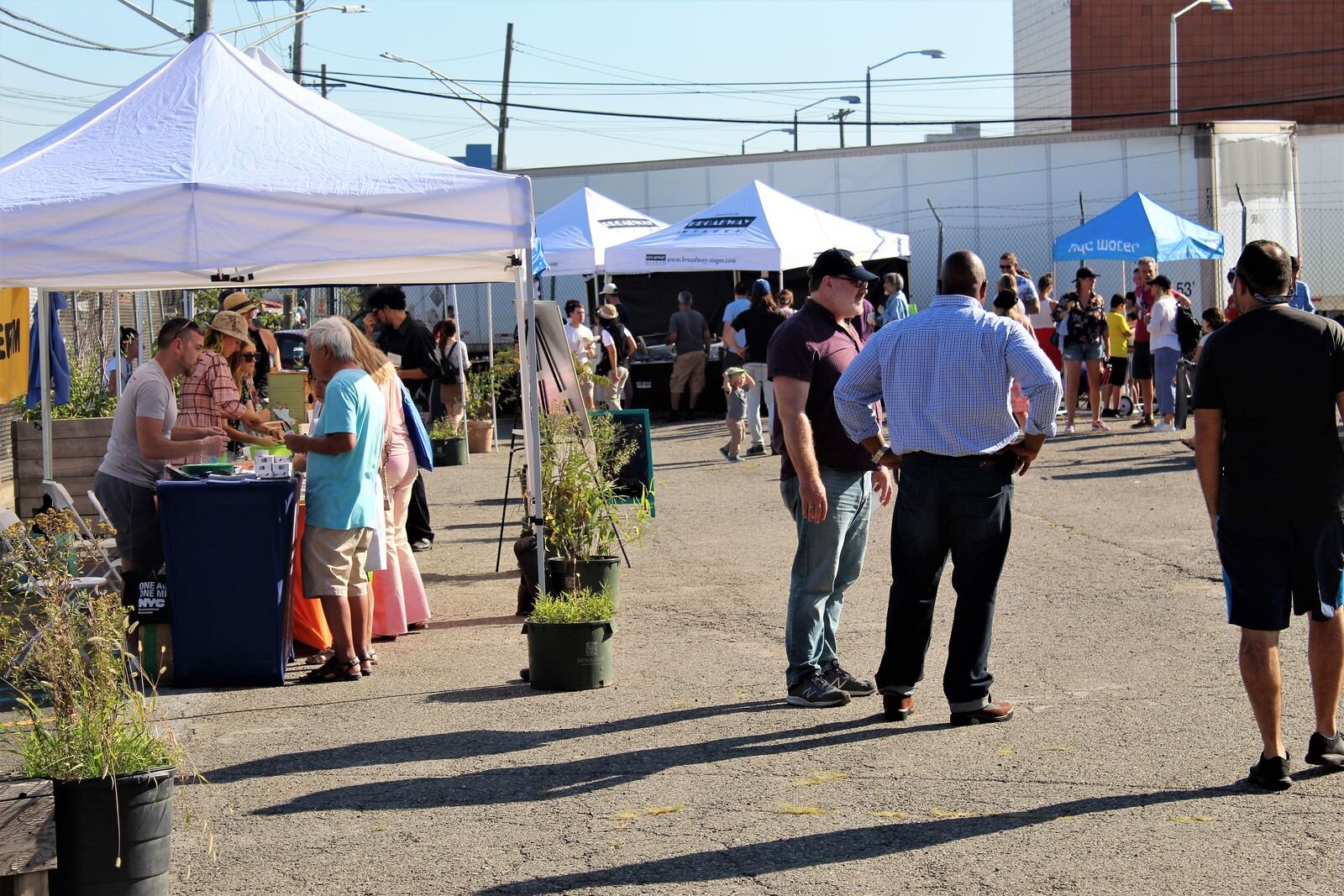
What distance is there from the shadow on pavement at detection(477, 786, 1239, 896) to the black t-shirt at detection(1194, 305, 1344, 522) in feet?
3.45

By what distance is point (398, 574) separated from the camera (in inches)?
336

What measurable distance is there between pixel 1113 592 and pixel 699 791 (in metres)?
4.50

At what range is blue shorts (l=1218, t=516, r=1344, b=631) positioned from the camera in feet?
17.3

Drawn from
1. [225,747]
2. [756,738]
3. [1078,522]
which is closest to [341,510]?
[225,747]

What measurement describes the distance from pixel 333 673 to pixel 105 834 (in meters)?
3.25

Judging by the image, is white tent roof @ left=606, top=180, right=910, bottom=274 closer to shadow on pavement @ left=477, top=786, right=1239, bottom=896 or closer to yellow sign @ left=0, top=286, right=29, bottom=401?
yellow sign @ left=0, top=286, right=29, bottom=401

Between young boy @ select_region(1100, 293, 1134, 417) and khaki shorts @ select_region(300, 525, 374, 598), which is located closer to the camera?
khaki shorts @ select_region(300, 525, 374, 598)

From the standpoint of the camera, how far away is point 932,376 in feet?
19.9

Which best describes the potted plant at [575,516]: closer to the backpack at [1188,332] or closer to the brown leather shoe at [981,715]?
the brown leather shoe at [981,715]

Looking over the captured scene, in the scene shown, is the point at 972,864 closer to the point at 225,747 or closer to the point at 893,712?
the point at 893,712

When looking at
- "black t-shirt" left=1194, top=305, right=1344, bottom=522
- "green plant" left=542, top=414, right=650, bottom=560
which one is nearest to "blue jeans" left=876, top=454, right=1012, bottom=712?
"black t-shirt" left=1194, top=305, right=1344, bottom=522

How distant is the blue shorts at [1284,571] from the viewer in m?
5.28

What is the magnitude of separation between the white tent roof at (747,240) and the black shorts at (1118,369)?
4647 mm

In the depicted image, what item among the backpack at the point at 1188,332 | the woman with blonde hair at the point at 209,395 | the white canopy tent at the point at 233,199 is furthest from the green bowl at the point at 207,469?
the backpack at the point at 1188,332
